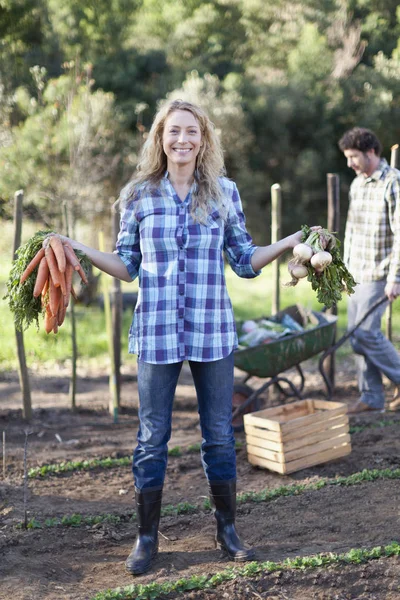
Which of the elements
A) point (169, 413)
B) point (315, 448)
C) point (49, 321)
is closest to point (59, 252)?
point (49, 321)

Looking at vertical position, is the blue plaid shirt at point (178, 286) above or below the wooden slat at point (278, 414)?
above

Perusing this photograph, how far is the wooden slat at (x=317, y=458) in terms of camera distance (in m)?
4.30

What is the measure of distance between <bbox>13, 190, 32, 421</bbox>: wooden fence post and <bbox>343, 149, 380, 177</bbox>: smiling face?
236cm

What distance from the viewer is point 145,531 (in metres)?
3.11

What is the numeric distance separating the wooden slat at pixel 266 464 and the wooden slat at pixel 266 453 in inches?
0.9

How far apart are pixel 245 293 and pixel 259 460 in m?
7.23

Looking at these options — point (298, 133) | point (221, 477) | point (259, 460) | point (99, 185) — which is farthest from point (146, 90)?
point (221, 477)

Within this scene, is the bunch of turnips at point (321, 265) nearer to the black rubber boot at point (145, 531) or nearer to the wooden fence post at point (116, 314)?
the black rubber boot at point (145, 531)

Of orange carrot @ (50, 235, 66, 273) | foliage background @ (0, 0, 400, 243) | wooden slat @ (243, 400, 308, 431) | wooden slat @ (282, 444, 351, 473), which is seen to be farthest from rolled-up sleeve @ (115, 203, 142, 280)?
foliage background @ (0, 0, 400, 243)

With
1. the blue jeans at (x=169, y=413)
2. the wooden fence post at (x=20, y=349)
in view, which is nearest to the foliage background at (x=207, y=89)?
the wooden fence post at (x=20, y=349)

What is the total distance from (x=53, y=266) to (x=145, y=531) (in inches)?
47.3

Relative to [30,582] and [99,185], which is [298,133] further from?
[30,582]

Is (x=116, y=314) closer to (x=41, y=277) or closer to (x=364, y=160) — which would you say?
(x=364, y=160)

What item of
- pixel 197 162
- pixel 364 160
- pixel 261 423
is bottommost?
pixel 261 423
